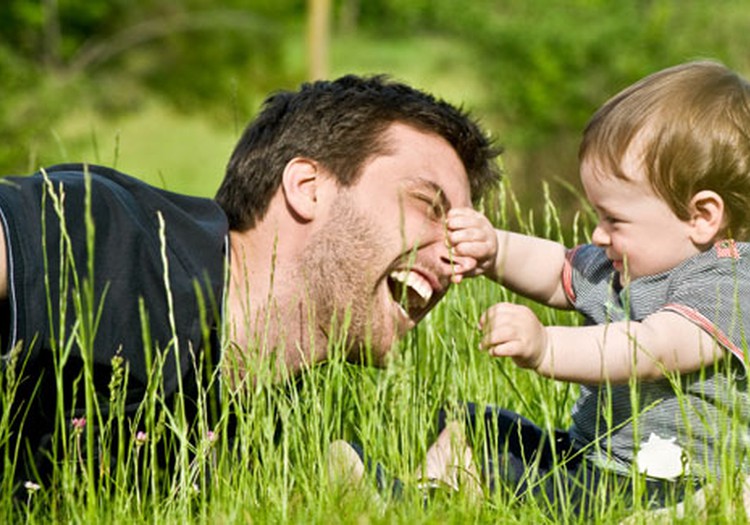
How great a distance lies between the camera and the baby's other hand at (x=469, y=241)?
10.2 ft

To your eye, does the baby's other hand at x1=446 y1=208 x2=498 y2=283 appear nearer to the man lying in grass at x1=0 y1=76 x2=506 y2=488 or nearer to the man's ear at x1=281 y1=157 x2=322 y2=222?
the man lying in grass at x1=0 y1=76 x2=506 y2=488

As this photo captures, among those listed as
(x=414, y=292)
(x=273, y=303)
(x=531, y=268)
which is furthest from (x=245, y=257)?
(x=531, y=268)

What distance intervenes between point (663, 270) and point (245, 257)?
1.09 metres

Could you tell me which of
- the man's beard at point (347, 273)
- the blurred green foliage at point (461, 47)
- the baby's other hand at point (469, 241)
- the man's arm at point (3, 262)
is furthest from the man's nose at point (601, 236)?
the blurred green foliage at point (461, 47)

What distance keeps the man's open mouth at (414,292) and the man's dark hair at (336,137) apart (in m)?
0.31

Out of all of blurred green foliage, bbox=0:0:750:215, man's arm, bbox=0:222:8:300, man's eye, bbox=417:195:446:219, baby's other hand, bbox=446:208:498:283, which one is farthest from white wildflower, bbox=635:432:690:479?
blurred green foliage, bbox=0:0:750:215

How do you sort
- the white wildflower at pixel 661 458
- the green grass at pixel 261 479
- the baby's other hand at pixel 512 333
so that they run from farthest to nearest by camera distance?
1. the white wildflower at pixel 661 458
2. the baby's other hand at pixel 512 333
3. the green grass at pixel 261 479

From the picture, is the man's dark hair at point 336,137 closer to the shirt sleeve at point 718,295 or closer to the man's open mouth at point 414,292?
the man's open mouth at point 414,292

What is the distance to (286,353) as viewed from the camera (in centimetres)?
328

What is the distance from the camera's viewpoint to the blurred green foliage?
27422mm

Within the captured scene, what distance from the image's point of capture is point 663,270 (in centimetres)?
304

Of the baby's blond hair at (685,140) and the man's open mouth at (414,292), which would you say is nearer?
the baby's blond hair at (685,140)

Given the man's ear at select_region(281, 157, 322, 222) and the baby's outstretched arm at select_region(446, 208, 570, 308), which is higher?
the man's ear at select_region(281, 157, 322, 222)

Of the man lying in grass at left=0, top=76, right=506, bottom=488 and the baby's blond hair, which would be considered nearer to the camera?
the man lying in grass at left=0, top=76, right=506, bottom=488
